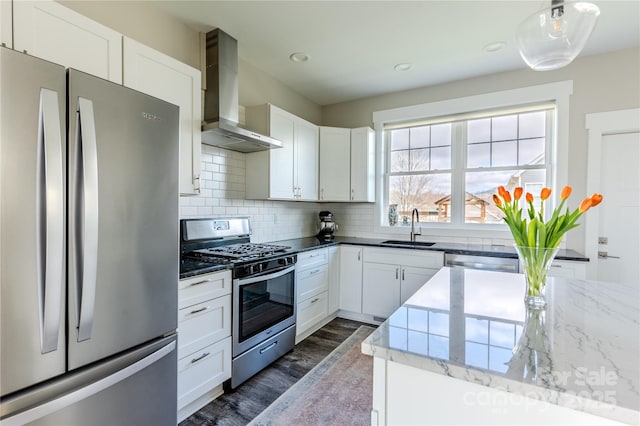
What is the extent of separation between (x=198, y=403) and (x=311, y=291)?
53.6 inches

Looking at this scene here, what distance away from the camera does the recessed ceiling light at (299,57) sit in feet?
9.48

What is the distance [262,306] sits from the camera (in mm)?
2348

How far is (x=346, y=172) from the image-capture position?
3.76m

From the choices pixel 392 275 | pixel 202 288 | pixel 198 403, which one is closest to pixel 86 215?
pixel 202 288

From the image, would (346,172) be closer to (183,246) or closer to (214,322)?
(183,246)

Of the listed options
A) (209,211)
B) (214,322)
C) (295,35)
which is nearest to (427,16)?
(295,35)

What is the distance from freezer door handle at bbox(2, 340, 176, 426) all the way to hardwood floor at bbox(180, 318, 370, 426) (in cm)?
70

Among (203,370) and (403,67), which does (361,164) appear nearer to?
(403,67)

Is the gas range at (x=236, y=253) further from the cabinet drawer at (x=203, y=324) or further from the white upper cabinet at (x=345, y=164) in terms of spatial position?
the white upper cabinet at (x=345, y=164)

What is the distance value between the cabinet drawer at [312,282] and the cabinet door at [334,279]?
3.7 inches

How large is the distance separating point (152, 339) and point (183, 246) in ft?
3.24

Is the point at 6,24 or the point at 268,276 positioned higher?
the point at 6,24

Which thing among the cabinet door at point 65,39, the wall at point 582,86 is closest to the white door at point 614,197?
the wall at point 582,86

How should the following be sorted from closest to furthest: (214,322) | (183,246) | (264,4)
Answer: (214,322), (264,4), (183,246)
